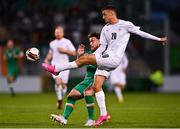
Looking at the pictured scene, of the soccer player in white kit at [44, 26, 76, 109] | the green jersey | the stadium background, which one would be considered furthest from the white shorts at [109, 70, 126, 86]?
the soccer player in white kit at [44, 26, 76, 109]

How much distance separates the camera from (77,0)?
37.2 meters

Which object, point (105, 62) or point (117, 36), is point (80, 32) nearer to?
point (117, 36)

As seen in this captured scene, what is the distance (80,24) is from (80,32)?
0.47 metres

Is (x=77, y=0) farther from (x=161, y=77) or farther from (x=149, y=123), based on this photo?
(x=149, y=123)

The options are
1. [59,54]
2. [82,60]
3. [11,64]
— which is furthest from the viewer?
[11,64]

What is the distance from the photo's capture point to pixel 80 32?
36.7 meters

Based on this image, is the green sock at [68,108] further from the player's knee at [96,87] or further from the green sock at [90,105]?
the player's knee at [96,87]

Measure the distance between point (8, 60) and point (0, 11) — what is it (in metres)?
5.05

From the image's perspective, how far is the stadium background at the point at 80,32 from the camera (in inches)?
1380

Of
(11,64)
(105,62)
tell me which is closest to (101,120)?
(105,62)

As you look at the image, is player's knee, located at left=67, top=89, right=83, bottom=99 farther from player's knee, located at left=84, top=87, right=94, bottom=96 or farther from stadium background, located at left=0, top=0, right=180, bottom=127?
stadium background, located at left=0, top=0, right=180, bottom=127

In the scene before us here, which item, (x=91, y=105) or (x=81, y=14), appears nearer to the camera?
(x=91, y=105)

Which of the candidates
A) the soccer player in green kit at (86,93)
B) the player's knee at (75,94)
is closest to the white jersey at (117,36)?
the soccer player in green kit at (86,93)

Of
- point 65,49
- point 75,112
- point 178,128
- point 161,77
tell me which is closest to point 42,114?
point 75,112
